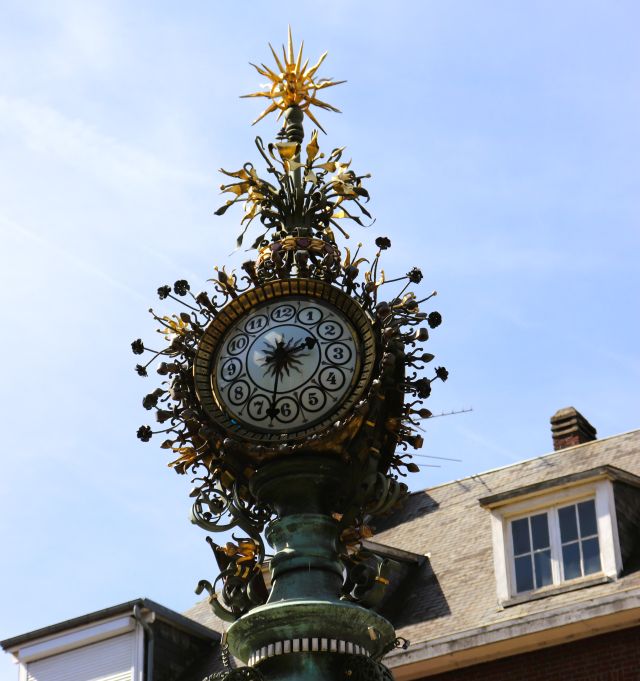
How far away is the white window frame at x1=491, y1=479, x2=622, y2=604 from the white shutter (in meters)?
4.53

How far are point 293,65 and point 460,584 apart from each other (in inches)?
408

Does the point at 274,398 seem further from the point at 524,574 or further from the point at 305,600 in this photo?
the point at 524,574

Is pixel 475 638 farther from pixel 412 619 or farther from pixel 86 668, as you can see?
pixel 86 668

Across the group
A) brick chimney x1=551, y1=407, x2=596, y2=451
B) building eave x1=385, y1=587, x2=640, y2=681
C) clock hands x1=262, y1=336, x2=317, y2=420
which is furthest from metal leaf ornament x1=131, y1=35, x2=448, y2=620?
brick chimney x1=551, y1=407, x2=596, y2=451

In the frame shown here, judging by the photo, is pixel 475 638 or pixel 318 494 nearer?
pixel 318 494

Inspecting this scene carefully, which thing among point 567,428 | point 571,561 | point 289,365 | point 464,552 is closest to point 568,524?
point 571,561

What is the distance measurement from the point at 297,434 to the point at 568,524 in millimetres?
10470

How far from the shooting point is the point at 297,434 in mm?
7336

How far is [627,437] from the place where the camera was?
1931 cm

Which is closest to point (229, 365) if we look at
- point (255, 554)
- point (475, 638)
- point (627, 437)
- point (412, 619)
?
point (255, 554)

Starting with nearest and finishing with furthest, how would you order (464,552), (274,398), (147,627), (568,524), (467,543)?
(274,398) < (568,524) < (464,552) < (467,543) < (147,627)

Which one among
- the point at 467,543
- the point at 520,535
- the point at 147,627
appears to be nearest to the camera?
the point at 520,535

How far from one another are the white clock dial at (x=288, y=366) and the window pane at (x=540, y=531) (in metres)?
10.3

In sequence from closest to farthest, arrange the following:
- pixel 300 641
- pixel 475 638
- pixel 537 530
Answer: pixel 300 641, pixel 475 638, pixel 537 530
